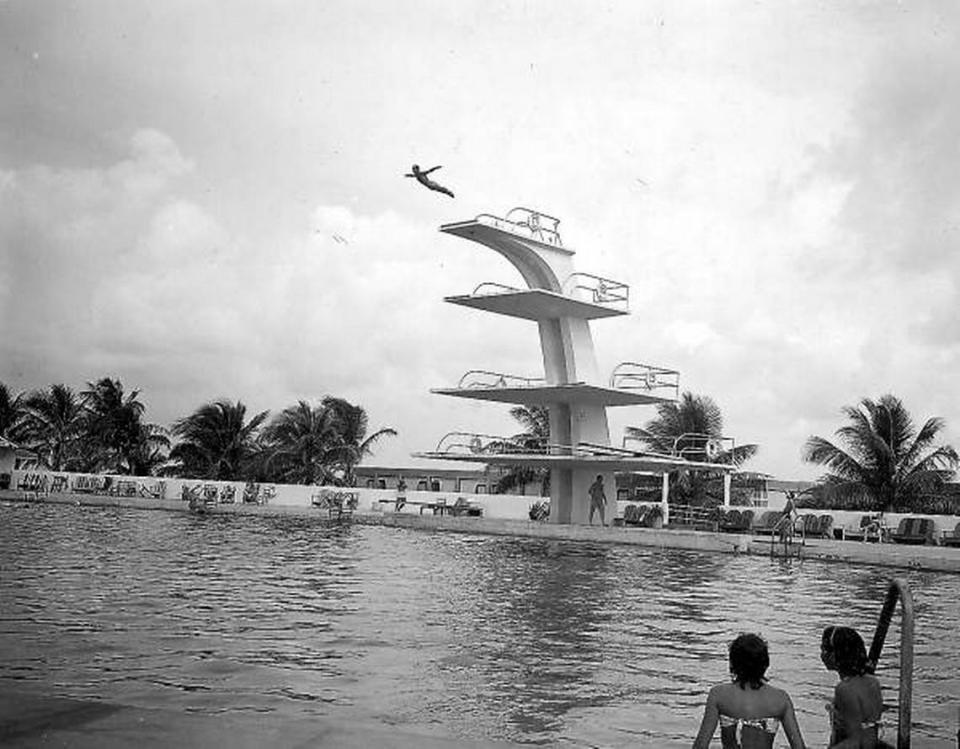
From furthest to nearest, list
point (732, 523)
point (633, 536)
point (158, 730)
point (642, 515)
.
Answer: point (642, 515), point (732, 523), point (633, 536), point (158, 730)

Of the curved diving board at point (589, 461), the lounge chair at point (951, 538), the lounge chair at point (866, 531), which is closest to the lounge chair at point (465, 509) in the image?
the curved diving board at point (589, 461)

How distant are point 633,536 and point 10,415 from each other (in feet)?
108

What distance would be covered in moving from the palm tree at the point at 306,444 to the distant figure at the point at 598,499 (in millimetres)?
17331

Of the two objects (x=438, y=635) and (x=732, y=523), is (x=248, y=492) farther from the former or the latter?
(x=438, y=635)

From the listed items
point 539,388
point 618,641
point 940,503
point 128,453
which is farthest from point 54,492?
point 618,641

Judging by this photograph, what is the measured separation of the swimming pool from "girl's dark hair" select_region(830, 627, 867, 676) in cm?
175

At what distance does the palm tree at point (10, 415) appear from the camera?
4675cm

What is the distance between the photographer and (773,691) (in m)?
3.54

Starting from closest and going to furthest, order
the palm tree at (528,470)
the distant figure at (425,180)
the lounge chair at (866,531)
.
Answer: the distant figure at (425,180)
the lounge chair at (866,531)
the palm tree at (528,470)

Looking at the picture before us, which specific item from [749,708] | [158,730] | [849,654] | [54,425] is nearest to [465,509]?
[54,425]

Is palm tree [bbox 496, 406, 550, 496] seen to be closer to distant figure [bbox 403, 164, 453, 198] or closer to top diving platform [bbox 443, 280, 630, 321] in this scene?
top diving platform [bbox 443, 280, 630, 321]

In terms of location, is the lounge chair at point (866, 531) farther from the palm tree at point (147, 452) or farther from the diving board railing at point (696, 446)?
the palm tree at point (147, 452)

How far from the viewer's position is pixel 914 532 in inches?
1039

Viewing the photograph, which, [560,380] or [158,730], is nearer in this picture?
[158,730]
